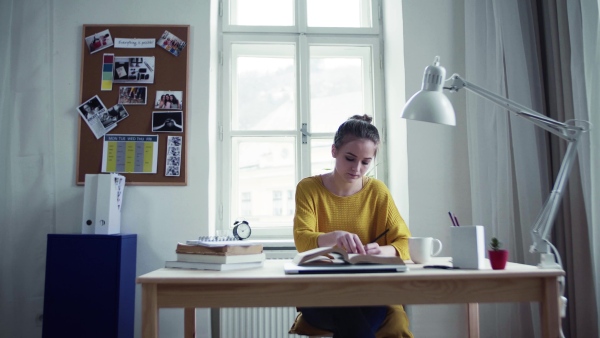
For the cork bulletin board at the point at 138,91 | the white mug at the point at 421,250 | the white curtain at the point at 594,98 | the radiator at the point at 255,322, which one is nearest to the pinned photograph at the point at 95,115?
the cork bulletin board at the point at 138,91

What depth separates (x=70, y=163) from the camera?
2.65 meters

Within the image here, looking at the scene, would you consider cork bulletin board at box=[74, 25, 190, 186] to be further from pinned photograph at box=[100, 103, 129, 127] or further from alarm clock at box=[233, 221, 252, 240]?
alarm clock at box=[233, 221, 252, 240]

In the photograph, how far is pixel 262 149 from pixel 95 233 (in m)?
1.01

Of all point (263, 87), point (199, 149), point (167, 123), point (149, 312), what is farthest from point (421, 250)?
point (263, 87)

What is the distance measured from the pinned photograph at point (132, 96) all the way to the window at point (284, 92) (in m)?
0.44

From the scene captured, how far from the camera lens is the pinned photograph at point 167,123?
2.68 m

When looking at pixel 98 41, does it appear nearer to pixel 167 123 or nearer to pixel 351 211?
pixel 167 123

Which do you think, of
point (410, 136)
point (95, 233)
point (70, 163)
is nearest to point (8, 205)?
point (70, 163)

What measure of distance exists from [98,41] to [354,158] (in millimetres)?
1621

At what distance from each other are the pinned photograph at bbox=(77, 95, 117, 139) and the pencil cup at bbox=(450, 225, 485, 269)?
1.91 m

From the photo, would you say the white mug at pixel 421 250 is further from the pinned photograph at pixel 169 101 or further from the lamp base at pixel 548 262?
the pinned photograph at pixel 169 101

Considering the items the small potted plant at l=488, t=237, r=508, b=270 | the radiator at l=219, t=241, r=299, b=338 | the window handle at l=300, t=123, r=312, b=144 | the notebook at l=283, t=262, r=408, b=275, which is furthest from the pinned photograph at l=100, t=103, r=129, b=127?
the small potted plant at l=488, t=237, r=508, b=270

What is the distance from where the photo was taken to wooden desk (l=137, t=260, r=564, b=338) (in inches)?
47.9

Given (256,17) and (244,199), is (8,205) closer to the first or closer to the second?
(244,199)
